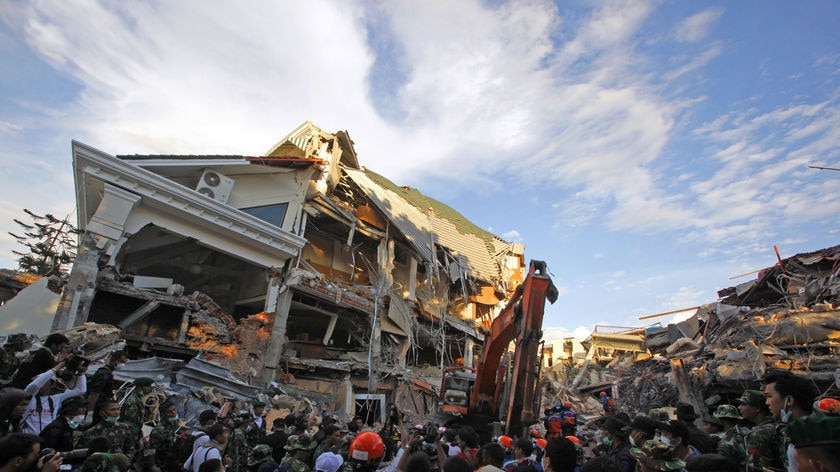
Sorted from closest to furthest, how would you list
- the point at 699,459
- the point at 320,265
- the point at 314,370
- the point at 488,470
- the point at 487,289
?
the point at 699,459
the point at 488,470
the point at 314,370
the point at 320,265
the point at 487,289

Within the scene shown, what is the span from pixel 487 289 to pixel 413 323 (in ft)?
17.4

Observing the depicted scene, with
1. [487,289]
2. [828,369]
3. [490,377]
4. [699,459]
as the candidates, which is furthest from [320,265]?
[699,459]

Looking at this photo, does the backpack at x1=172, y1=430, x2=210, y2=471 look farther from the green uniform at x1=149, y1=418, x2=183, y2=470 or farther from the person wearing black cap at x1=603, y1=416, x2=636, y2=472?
the person wearing black cap at x1=603, y1=416, x2=636, y2=472

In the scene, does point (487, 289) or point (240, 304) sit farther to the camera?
point (487, 289)

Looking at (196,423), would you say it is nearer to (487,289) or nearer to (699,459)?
(699,459)

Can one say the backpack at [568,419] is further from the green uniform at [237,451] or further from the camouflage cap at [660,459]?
the green uniform at [237,451]

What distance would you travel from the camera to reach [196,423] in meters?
9.29

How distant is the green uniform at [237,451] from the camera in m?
5.47

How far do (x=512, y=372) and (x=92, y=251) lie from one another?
34.6 ft

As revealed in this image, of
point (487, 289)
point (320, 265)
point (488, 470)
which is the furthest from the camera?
point (487, 289)

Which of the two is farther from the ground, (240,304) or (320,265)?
(320,265)

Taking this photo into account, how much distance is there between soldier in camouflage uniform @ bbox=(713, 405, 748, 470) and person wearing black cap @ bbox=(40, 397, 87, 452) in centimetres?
595

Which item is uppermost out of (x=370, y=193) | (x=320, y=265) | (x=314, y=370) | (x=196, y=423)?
(x=370, y=193)

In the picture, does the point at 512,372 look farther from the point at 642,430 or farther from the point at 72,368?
the point at 72,368
